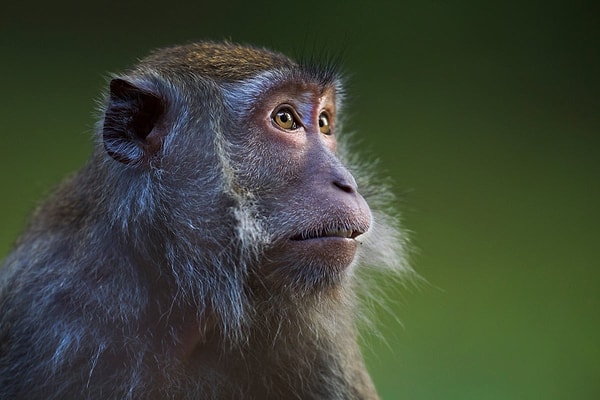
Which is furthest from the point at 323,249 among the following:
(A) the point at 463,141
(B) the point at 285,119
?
(A) the point at 463,141

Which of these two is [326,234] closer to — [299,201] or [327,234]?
[327,234]

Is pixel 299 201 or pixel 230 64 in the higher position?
pixel 230 64

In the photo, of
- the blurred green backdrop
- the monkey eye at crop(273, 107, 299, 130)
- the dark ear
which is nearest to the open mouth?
the monkey eye at crop(273, 107, 299, 130)

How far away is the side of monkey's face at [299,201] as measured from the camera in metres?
3.03

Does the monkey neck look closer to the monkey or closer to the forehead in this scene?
the monkey

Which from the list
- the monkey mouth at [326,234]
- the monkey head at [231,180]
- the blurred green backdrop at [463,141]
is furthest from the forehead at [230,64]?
the blurred green backdrop at [463,141]

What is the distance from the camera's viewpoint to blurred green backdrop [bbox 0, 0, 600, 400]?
214 inches

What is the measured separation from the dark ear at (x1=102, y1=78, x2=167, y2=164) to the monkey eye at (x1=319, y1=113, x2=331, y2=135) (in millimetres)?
651

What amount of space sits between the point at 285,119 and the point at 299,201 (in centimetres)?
40

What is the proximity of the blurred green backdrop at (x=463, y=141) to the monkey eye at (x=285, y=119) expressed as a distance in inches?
80.2

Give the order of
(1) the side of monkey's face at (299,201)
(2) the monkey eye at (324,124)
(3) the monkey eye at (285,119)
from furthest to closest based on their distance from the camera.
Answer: (2) the monkey eye at (324,124)
(3) the monkey eye at (285,119)
(1) the side of monkey's face at (299,201)

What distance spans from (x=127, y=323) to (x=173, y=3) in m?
2.92

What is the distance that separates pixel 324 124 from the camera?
362cm

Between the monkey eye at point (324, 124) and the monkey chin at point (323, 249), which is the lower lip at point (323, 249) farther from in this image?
the monkey eye at point (324, 124)
